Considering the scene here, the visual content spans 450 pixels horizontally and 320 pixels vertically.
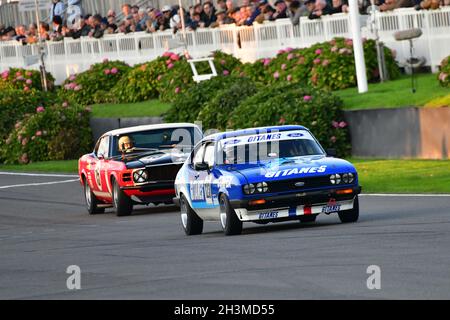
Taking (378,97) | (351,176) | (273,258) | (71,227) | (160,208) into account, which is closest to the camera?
(273,258)

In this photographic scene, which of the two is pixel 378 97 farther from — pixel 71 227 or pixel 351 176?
pixel 351 176

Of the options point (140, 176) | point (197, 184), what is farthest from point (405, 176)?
point (197, 184)

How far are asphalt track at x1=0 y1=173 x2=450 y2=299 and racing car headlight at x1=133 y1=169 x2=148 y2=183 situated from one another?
72 cm

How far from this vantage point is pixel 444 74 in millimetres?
30188

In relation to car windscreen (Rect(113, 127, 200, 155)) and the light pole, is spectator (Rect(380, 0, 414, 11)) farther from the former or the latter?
car windscreen (Rect(113, 127, 200, 155))

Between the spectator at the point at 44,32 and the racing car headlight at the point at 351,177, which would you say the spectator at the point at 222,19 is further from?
the racing car headlight at the point at 351,177

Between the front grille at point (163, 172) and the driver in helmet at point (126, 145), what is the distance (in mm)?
1188

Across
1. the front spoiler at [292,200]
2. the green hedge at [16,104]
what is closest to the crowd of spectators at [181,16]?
the green hedge at [16,104]

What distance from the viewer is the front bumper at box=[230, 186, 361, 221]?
17500mm

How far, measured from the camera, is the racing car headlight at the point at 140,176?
2381cm

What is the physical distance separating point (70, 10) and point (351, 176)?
34782 millimetres

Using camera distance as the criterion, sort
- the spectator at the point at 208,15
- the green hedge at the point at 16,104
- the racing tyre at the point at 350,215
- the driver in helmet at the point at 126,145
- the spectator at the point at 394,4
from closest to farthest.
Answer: the racing tyre at the point at 350,215 → the driver in helmet at the point at 126,145 → the spectator at the point at 394,4 → the green hedge at the point at 16,104 → the spectator at the point at 208,15
